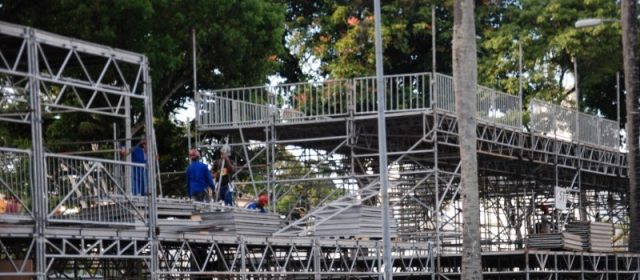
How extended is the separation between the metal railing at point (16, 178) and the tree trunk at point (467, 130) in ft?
34.3

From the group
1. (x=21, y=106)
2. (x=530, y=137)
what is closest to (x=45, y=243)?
(x=21, y=106)

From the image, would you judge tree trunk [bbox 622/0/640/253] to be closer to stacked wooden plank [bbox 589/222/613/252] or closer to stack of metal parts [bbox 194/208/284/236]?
stacked wooden plank [bbox 589/222/613/252]

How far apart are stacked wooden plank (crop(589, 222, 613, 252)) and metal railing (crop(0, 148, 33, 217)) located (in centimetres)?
1973

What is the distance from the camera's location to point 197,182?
3256 centimetres

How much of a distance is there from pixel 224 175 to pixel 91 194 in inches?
374

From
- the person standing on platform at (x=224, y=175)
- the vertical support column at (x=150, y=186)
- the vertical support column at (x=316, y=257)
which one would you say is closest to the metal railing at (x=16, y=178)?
the vertical support column at (x=150, y=186)

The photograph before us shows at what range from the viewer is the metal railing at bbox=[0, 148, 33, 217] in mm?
24391

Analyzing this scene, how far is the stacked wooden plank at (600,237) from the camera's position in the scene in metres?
40.8

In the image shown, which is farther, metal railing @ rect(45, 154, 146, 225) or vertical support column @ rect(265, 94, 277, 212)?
vertical support column @ rect(265, 94, 277, 212)

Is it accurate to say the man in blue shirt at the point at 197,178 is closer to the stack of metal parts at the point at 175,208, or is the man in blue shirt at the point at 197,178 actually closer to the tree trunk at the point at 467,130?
the stack of metal parts at the point at 175,208

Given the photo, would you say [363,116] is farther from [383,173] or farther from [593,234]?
[383,173]

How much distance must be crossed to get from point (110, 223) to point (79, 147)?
16.3 m

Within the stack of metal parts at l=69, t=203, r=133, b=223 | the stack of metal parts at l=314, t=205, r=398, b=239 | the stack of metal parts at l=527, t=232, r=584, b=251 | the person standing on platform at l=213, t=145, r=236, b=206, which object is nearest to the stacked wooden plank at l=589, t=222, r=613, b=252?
the stack of metal parts at l=527, t=232, r=584, b=251

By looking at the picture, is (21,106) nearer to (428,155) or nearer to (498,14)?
(428,155)
